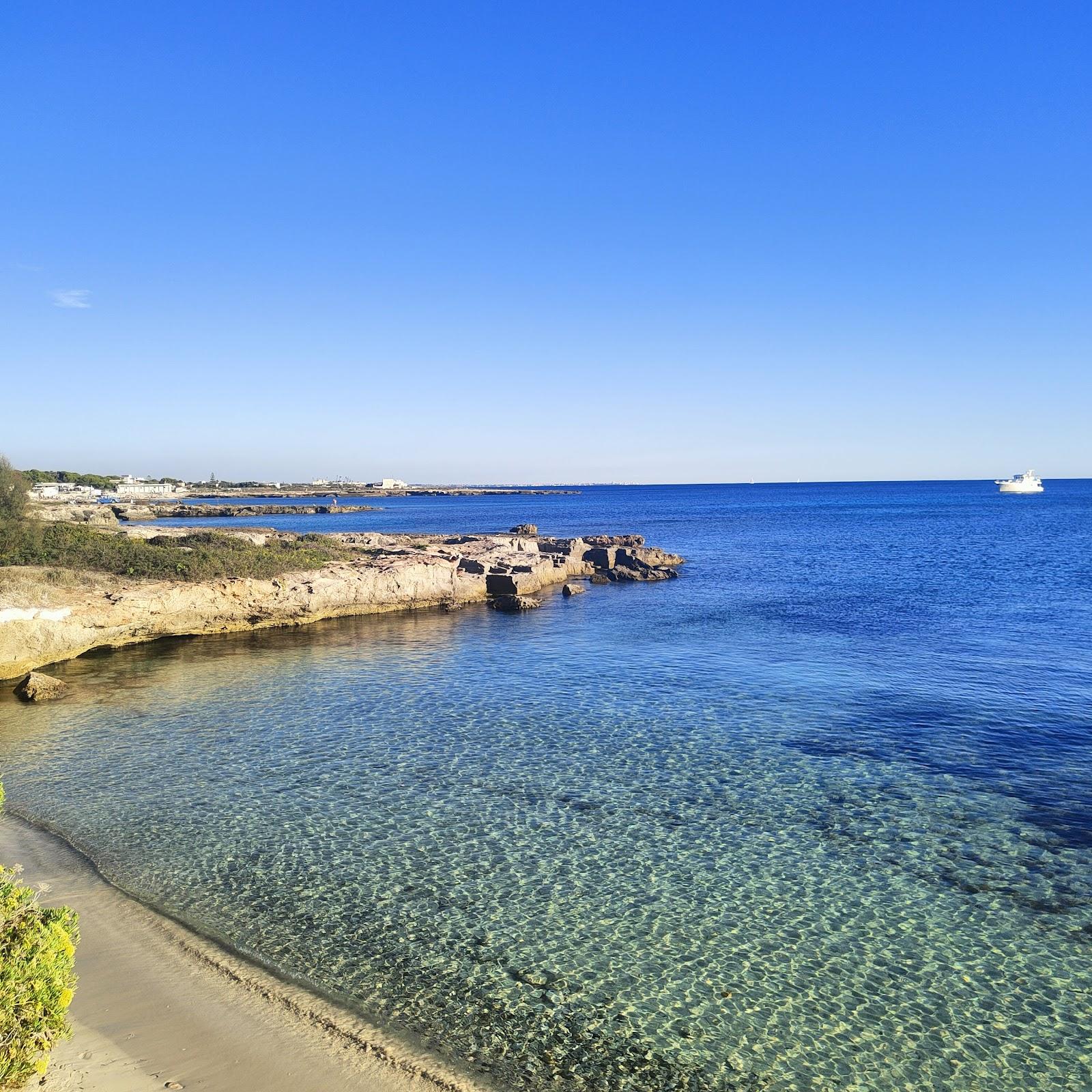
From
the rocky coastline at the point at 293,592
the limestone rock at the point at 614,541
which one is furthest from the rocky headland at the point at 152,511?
the limestone rock at the point at 614,541

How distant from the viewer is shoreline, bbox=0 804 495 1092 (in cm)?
697

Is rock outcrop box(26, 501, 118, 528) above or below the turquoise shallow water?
above

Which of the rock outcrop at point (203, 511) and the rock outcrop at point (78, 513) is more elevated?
the rock outcrop at point (78, 513)

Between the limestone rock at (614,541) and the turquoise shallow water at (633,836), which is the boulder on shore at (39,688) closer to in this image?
the turquoise shallow water at (633,836)

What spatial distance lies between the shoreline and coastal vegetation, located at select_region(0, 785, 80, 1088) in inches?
23.6

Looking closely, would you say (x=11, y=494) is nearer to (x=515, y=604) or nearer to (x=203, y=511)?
(x=515, y=604)

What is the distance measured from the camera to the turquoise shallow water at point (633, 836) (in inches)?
316

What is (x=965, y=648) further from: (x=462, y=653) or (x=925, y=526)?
(x=925, y=526)

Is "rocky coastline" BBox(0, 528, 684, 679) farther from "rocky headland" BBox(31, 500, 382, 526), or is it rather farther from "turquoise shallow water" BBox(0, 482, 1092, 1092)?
"rocky headland" BBox(31, 500, 382, 526)

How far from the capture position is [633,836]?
12367mm

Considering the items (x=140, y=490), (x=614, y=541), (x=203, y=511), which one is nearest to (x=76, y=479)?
(x=140, y=490)

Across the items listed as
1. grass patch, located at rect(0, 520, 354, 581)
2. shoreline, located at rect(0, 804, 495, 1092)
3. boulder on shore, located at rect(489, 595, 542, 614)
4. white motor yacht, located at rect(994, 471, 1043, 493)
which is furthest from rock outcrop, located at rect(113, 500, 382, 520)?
white motor yacht, located at rect(994, 471, 1043, 493)

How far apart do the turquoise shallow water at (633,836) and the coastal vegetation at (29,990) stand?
3.06 metres

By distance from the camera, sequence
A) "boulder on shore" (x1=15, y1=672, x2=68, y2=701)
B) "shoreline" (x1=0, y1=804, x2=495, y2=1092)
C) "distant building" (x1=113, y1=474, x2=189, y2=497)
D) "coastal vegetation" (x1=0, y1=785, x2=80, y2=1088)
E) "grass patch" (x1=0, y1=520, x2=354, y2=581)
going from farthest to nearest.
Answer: "distant building" (x1=113, y1=474, x2=189, y2=497), "grass patch" (x1=0, y1=520, x2=354, y2=581), "boulder on shore" (x1=15, y1=672, x2=68, y2=701), "shoreline" (x1=0, y1=804, x2=495, y2=1092), "coastal vegetation" (x1=0, y1=785, x2=80, y2=1088)
